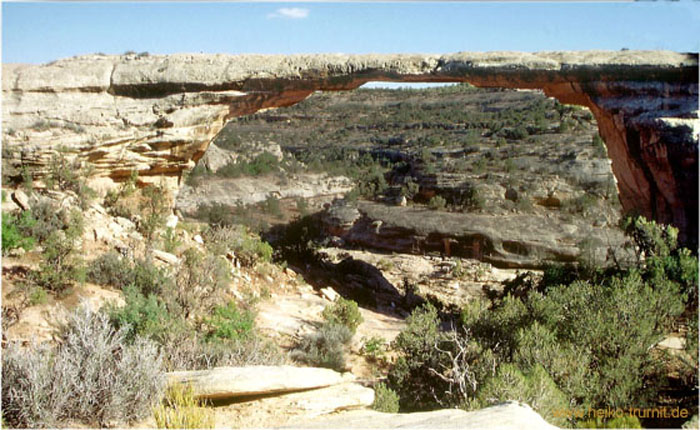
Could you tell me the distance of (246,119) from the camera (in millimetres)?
31875

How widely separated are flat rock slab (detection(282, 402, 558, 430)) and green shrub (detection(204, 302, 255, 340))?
9.12 feet

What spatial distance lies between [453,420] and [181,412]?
6.59 feet

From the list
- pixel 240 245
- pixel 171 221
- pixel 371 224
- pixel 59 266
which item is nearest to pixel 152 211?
pixel 171 221

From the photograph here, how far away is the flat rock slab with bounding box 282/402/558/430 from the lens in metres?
3.20

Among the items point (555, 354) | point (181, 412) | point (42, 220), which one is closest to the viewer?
point (181, 412)

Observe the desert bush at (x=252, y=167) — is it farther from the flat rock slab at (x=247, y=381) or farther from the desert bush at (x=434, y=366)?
the flat rock slab at (x=247, y=381)

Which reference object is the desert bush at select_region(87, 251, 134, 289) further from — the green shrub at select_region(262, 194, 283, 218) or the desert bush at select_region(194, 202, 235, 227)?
the green shrub at select_region(262, 194, 283, 218)

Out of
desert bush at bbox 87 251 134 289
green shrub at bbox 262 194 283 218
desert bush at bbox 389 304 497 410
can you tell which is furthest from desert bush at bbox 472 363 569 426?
green shrub at bbox 262 194 283 218

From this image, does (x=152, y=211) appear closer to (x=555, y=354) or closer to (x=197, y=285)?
(x=197, y=285)

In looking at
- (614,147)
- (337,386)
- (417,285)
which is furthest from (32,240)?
(614,147)

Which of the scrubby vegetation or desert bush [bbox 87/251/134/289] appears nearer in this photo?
the scrubby vegetation

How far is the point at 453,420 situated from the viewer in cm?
343

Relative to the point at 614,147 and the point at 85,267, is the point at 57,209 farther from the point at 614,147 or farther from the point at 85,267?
the point at 614,147

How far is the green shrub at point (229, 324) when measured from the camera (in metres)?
6.55
